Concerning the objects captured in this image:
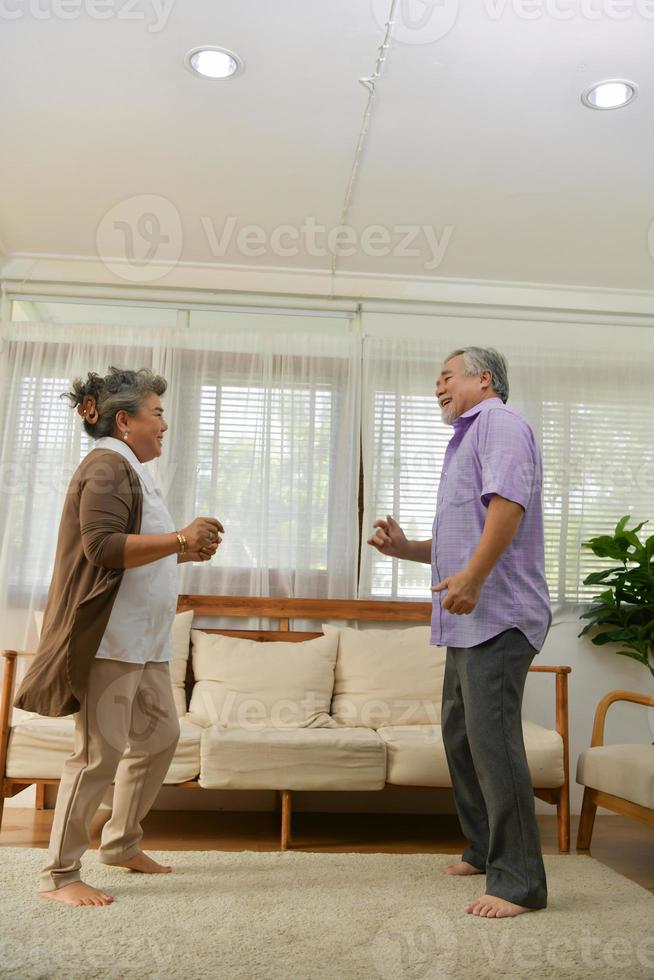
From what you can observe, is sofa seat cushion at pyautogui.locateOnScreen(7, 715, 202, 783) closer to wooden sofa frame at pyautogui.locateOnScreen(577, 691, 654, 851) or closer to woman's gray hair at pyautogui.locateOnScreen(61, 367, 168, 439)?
woman's gray hair at pyautogui.locateOnScreen(61, 367, 168, 439)

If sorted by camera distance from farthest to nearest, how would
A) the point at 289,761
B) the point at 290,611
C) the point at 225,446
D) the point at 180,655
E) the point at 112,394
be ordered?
the point at 225,446 < the point at 290,611 < the point at 180,655 < the point at 289,761 < the point at 112,394

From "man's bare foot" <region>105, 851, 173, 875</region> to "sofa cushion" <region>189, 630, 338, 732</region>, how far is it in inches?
32.7

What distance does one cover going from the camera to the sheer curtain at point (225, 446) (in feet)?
14.2

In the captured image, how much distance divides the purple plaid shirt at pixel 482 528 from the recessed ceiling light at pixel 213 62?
4.93ft

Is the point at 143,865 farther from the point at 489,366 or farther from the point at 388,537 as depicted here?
the point at 489,366

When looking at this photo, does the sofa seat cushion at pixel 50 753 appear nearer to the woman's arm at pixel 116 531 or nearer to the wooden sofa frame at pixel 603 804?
the woman's arm at pixel 116 531

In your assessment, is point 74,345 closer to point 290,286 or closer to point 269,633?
point 290,286

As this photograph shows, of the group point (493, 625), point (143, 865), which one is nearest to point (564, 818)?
point (493, 625)

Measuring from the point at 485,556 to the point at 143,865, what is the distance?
151 cm

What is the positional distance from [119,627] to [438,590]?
92 centimetres

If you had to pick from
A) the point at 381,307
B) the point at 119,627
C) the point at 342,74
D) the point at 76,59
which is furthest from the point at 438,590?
the point at 381,307

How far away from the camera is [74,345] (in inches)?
175

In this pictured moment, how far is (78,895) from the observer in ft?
7.73

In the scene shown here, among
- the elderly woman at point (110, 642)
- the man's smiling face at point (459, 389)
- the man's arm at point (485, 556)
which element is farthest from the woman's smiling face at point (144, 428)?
the man's arm at point (485, 556)
